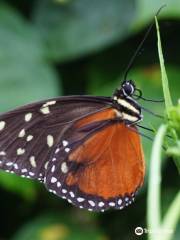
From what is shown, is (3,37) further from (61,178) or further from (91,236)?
(61,178)

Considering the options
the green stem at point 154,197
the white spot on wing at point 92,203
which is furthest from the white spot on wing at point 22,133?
the green stem at point 154,197

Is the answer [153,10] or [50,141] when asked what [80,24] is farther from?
[50,141]

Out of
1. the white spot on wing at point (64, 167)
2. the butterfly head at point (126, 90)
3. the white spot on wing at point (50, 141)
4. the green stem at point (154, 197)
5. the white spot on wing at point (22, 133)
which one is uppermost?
the green stem at point (154, 197)

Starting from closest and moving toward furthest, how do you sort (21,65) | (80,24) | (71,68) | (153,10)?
(153,10), (21,65), (80,24), (71,68)

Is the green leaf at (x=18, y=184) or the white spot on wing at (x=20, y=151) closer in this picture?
the white spot on wing at (x=20, y=151)

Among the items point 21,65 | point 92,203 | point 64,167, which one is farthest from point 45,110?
point 21,65

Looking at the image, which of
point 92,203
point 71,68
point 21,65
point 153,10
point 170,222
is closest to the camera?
point 170,222

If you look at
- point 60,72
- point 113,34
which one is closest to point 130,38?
point 113,34

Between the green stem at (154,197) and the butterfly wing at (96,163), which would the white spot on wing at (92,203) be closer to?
the butterfly wing at (96,163)
